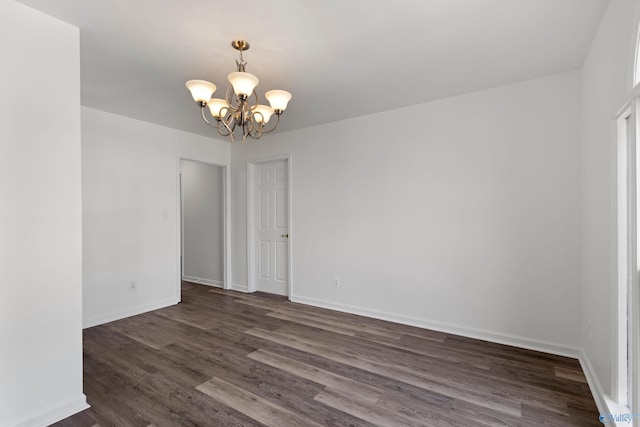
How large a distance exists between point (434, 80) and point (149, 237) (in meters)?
3.88

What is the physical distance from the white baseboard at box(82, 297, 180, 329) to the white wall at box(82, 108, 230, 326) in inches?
0.4

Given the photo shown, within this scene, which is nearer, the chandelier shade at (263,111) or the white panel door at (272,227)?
the chandelier shade at (263,111)

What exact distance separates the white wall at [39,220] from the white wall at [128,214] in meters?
1.79

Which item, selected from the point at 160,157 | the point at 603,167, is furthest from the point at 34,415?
the point at 603,167

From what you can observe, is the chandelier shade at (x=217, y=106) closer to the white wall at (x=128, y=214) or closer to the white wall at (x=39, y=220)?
the white wall at (x=39, y=220)

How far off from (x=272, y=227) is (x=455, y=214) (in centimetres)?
271

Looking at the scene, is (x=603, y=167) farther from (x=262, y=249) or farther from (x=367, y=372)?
(x=262, y=249)

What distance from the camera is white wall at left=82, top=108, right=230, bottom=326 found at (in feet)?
11.3

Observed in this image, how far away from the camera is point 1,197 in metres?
1.66

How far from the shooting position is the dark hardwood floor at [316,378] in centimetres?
187

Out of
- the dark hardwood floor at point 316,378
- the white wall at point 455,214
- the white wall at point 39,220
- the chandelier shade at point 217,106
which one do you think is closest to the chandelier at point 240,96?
the chandelier shade at point 217,106

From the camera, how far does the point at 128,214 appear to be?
3766mm

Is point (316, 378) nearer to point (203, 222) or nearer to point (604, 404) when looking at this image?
point (604, 404)

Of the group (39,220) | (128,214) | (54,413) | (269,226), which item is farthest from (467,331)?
(128,214)
